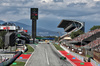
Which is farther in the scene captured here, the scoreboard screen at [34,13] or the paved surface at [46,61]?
the scoreboard screen at [34,13]

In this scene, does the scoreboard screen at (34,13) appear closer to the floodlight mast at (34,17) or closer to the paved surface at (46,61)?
the floodlight mast at (34,17)

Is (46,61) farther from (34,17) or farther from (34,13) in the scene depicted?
(34,13)

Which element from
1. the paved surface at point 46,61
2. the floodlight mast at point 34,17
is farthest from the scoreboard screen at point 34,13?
the paved surface at point 46,61

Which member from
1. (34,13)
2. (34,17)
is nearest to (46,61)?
(34,17)

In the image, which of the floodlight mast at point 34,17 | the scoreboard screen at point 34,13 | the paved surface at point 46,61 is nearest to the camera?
the paved surface at point 46,61

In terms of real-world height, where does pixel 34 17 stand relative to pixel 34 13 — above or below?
below

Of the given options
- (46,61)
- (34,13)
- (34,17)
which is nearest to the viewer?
(46,61)

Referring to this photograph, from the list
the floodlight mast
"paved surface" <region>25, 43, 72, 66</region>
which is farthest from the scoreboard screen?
"paved surface" <region>25, 43, 72, 66</region>

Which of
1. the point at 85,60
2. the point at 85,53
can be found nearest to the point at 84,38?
the point at 85,53

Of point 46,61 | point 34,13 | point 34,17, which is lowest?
point 46,61

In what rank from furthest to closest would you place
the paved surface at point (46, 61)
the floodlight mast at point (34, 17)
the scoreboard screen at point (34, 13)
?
1. the scoreboard screen at point (34, 13)
2. the floodlight mast at point (34, 17)
3. the paved surface at point (46, 61)

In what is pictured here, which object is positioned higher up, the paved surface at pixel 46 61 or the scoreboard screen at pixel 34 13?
the scoreboard screen at pixel 34 13

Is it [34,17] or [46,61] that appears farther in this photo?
[34,17]

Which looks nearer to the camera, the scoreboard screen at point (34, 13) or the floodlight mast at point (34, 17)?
the floodlight mast at point (34, 17)
